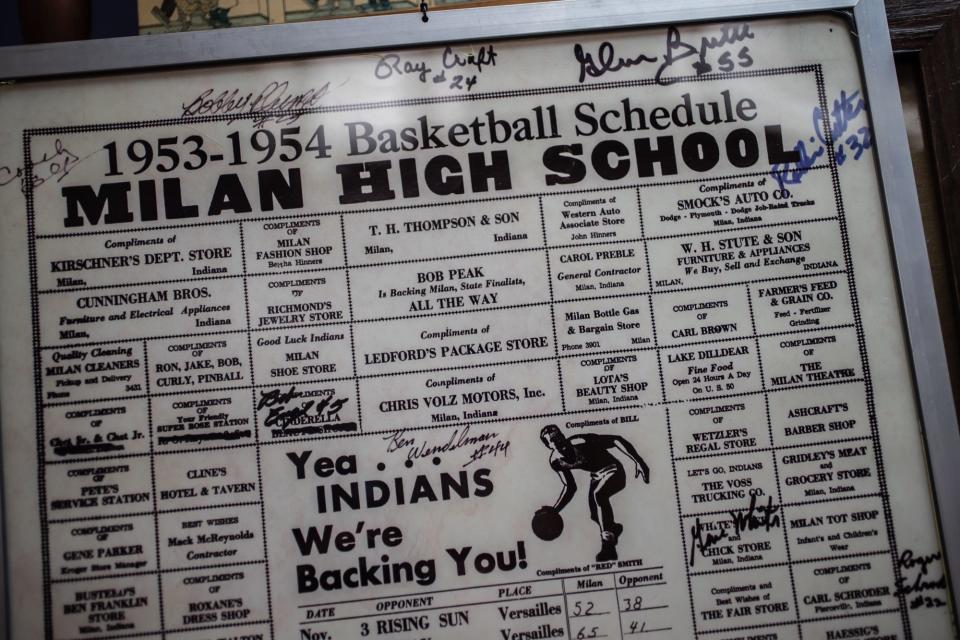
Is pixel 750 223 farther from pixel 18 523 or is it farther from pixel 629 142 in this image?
pixel 18 523

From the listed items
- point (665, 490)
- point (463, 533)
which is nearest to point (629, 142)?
point (665, 490)

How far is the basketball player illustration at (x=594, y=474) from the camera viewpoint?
935mm

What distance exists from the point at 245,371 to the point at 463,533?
14.2 inches
